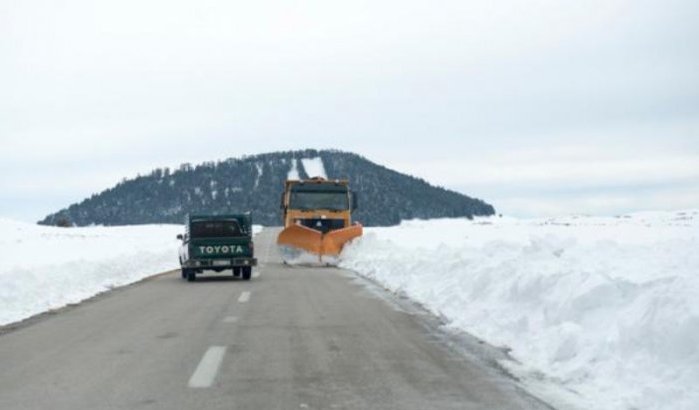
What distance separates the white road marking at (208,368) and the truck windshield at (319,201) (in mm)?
22321

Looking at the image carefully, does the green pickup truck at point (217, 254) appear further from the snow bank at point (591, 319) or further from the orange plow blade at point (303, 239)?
the snow bank at point (591, 319)

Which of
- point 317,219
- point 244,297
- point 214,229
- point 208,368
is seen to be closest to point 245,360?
point 208,368

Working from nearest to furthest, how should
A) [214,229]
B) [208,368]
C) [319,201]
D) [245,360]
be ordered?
[208,368]
[245,360]
[214,229]
[319,201]

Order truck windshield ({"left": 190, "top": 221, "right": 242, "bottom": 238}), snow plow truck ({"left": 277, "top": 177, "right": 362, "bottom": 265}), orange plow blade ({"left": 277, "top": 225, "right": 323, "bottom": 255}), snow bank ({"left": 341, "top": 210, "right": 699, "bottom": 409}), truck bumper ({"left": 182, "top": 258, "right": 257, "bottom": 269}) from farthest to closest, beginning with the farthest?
snow plow truck ({"left": 277, "top": 177, "right": 362, "bottom": 265}) < orange plow blade ({"left": 277, "top": 225, "right": 323, "bottom": 255}) < truck windshield ({"left": 190, "top": 221, "right": 242, "bottom": 238}) < truck bumper ({"left": 182, "top": 258, "right": 257, "bottom": 269}) < snow bank ({"left": 341, "top": 210, "right": 699, "bottom": 409})

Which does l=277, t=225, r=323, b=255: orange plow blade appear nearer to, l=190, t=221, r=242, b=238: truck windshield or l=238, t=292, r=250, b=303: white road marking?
l=190, t=221, r=242, b=238: truck windshield

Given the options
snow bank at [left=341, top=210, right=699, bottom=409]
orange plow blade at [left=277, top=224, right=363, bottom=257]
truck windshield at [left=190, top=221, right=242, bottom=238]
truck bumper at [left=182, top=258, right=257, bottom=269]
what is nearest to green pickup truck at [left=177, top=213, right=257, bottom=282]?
truck bumper at [left=182, top=258, right=257, bottom=269]

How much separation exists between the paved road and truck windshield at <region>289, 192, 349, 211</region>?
1602cm

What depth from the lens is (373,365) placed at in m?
9.39

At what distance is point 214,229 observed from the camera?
2692 centimetres

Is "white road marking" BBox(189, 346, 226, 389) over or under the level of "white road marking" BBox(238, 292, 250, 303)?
over

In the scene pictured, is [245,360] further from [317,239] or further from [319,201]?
[319,201]

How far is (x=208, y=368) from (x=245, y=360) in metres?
0.64

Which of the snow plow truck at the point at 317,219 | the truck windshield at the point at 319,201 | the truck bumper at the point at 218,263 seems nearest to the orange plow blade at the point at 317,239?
the snow plow truck at the point at 317,219

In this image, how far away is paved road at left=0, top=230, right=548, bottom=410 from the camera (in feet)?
24.9
